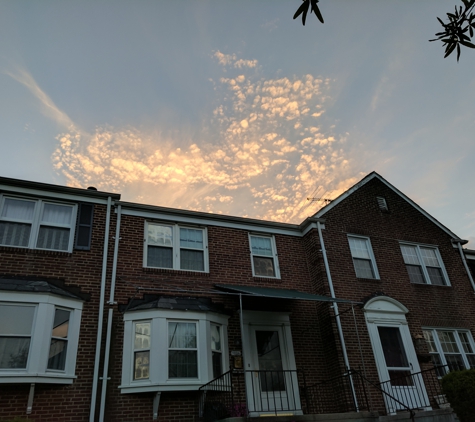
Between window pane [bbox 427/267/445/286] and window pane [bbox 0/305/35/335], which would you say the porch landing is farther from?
window pane [bbox 427/267/445/286]

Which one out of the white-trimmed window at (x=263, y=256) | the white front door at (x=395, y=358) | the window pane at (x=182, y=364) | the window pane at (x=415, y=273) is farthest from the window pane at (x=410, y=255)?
the window pane at (x=182, y=364)

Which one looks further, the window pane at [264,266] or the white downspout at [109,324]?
the window pane at [264,266]

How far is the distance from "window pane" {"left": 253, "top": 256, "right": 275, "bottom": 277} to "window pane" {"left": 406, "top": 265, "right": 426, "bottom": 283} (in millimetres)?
4643

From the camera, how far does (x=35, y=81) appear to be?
10.4 metres

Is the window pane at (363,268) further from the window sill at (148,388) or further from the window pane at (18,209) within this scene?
the window pane at (18,209)

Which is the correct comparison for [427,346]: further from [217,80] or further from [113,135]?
[113,135]

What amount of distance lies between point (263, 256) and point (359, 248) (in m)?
3.22

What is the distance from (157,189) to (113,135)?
7.72ft

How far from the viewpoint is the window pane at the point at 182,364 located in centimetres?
882

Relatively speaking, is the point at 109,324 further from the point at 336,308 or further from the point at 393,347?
the point at 393,347

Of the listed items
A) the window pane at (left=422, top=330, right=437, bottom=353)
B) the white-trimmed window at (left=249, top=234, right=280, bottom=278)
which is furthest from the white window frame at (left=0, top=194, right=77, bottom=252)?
the window pane at (left=422, top=330, right=437, bottom=353)

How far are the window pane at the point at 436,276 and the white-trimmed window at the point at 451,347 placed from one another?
64.0 inches

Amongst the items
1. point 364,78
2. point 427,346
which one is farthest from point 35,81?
point 427,346

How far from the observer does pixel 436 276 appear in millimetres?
13484
